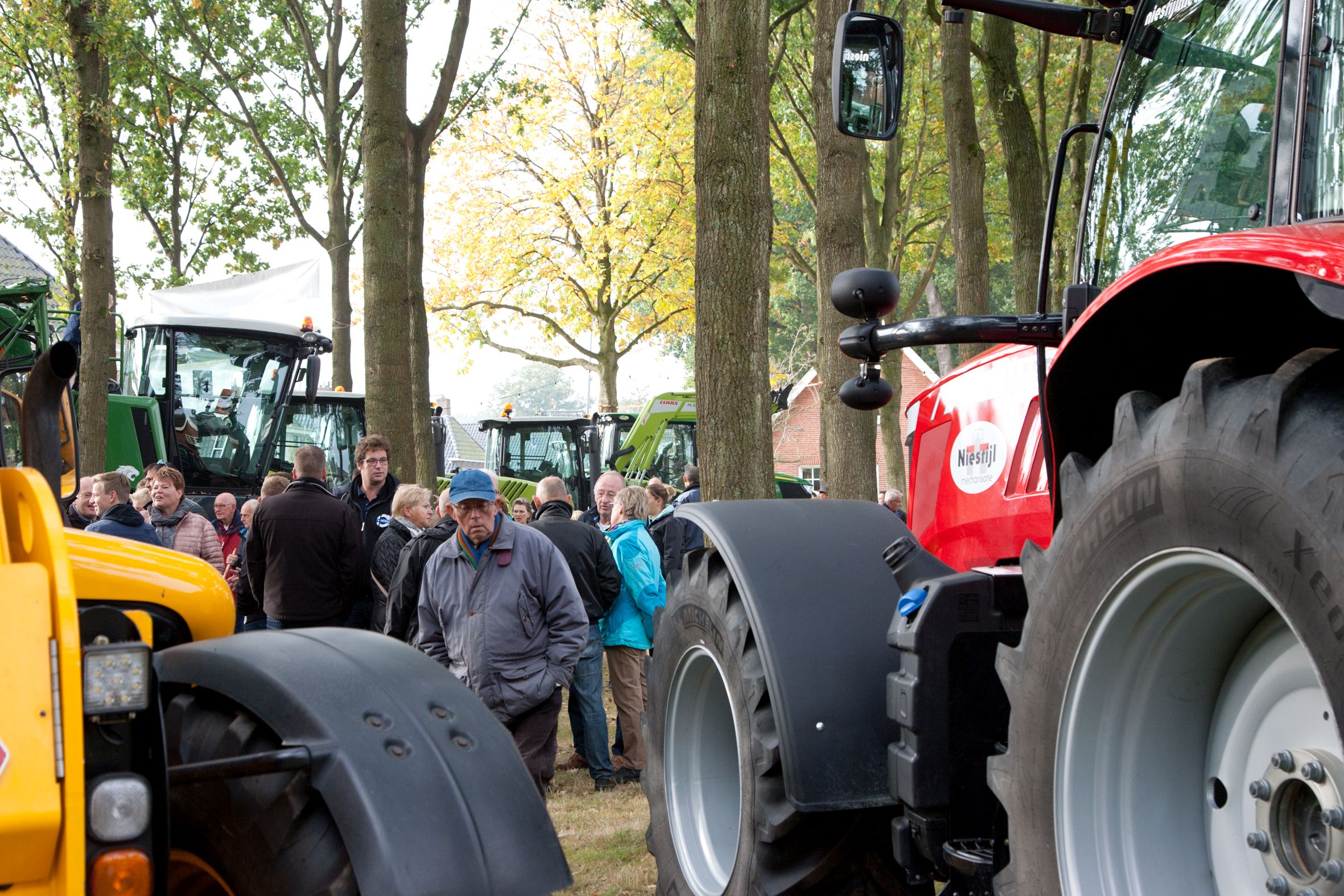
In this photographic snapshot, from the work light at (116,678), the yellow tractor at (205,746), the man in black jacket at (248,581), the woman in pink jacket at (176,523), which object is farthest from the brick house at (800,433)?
the work light at (116,678)

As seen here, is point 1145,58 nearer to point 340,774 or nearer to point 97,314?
point 340,774

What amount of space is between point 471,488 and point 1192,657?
465 cm

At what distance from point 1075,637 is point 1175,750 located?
0.25 m

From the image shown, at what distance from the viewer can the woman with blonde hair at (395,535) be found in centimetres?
793

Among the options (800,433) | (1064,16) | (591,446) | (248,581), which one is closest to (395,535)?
(248,581)

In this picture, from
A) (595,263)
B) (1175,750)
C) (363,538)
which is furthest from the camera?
(595,263)

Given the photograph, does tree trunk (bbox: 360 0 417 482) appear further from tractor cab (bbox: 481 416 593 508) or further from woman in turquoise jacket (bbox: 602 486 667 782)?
tractor cab (bbox: 481 416 593 508)

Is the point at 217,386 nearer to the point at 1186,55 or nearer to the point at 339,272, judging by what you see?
the point at 339,272

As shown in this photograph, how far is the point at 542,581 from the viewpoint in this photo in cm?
659

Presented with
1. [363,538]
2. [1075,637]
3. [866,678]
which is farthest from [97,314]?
[1075,637]

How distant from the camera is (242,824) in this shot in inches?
94.9

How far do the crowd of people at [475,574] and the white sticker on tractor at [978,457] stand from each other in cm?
157

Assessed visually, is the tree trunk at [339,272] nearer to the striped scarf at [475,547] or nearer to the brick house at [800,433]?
the striped scarf at [475,547]

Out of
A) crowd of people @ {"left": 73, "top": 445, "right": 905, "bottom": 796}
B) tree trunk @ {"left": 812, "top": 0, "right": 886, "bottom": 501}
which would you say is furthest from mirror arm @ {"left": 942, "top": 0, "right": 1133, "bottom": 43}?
tree trunk @ {"left": 812, "top": 0, "right": 886, "bottom": 501}
